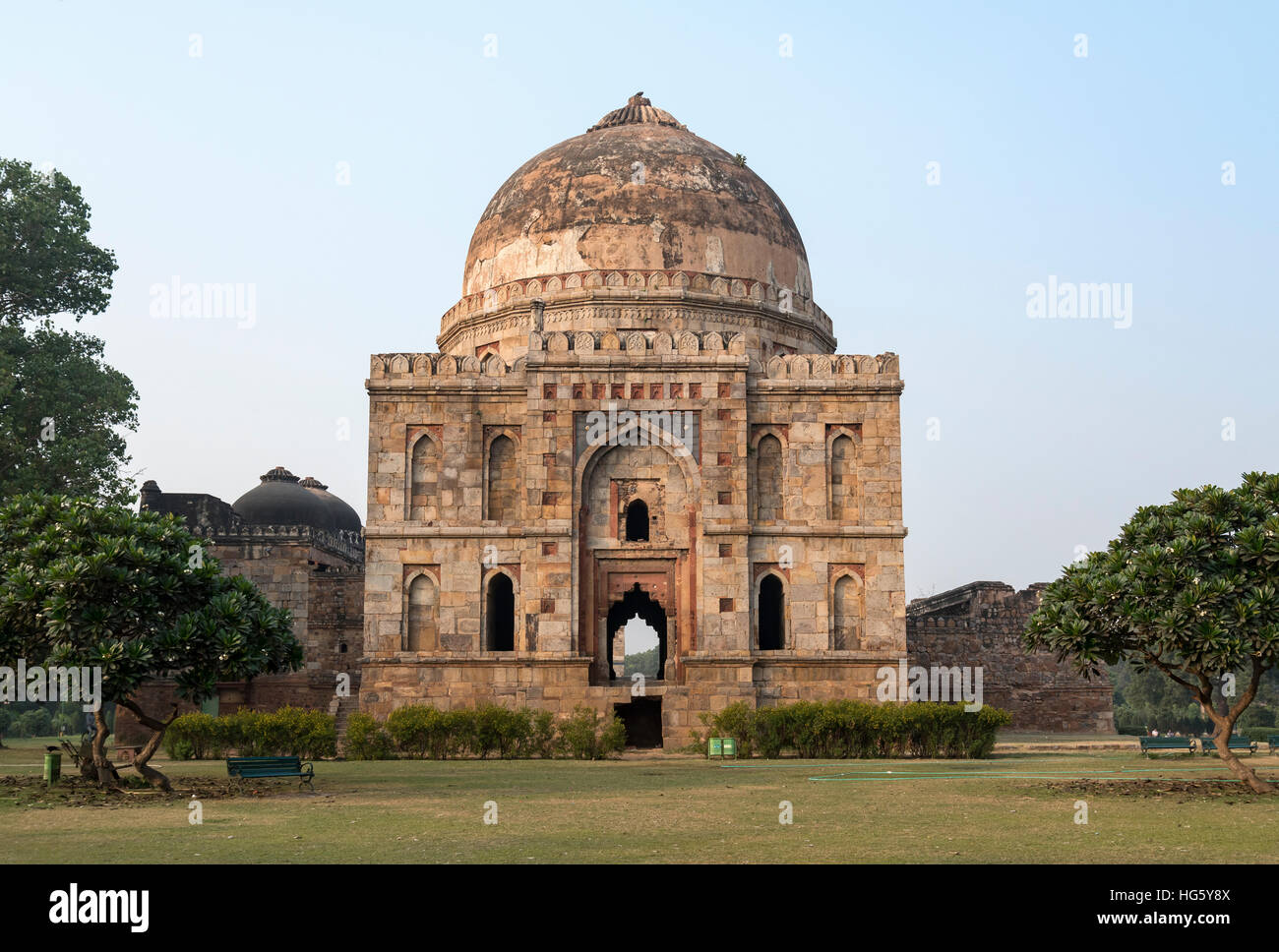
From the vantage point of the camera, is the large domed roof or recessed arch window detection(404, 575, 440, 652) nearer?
recessed arch window detection(404, 575, 440, 652)

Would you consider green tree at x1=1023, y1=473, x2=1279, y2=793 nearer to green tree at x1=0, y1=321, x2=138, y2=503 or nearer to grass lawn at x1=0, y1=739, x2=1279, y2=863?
grass lawn at x1=0, y1=739, x2=1279, y2=863

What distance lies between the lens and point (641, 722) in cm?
3506

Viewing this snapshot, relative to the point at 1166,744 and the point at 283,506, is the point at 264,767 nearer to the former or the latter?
the point at 1166,744

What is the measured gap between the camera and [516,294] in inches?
1505

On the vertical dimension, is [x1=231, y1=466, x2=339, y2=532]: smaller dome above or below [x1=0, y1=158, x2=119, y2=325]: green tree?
below

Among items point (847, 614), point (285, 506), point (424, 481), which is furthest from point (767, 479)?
point (285, 506)

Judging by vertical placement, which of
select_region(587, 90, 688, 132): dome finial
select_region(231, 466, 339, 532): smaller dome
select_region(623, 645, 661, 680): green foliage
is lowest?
select_region(623, 645, 661, 680): green foliage

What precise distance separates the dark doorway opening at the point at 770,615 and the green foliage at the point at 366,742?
30.9 ft

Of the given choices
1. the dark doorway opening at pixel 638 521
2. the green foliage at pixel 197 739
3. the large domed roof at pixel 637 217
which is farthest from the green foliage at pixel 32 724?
the dark doorway opening at pixel 638 521

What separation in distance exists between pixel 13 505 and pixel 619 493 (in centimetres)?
1535

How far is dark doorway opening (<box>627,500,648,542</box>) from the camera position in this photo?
111 ft

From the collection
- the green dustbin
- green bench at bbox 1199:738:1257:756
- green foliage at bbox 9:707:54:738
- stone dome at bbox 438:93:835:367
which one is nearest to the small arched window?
stone dome at bbox 438:93:835:367

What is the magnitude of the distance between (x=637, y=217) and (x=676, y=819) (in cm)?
2407

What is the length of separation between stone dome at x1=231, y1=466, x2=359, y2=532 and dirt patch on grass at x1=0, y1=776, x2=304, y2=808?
26495 millimetres
